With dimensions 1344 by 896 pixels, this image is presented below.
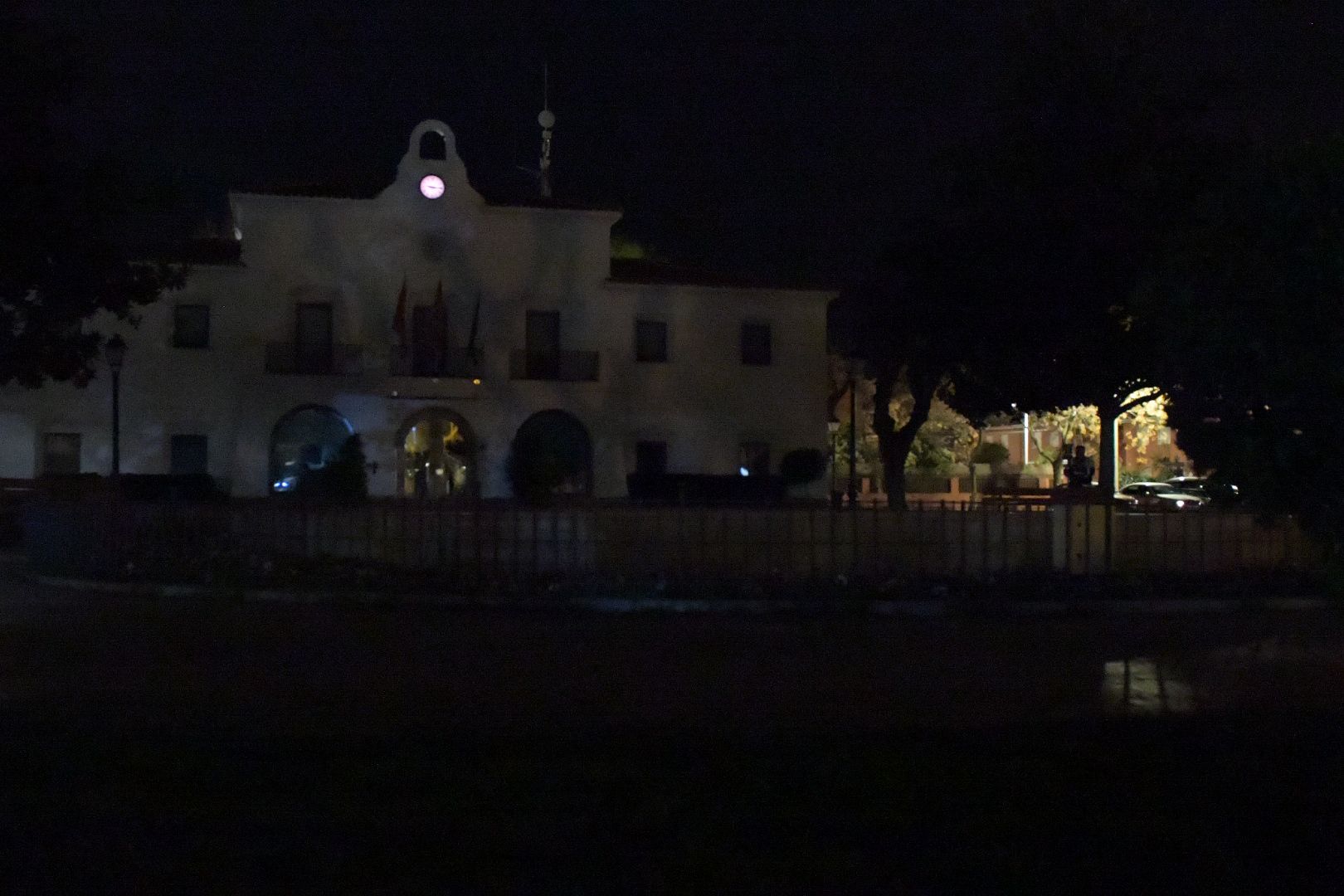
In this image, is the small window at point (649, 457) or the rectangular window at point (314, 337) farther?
the small window at point (649, 457)

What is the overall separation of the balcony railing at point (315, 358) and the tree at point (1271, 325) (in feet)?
95.8

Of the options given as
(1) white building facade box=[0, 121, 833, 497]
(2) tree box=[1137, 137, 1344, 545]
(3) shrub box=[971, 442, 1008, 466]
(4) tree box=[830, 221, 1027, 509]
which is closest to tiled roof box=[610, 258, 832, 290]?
(1) white building facade box=[0, 121, 833, 497]

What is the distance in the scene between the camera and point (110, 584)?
62.3 feet

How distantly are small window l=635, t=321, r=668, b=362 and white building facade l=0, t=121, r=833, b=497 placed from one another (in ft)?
0.14

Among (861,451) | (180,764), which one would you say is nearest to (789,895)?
(180,764)

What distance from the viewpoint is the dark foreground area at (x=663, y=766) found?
6.21 meters

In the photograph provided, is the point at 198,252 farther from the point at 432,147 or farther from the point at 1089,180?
the point at 1089,180

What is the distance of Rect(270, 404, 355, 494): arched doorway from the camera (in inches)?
1414

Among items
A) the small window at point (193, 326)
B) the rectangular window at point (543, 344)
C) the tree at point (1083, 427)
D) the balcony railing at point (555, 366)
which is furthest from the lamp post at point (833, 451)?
the small window at point (193, 326)

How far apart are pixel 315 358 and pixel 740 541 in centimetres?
2110

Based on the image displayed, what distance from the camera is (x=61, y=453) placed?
35.1 m

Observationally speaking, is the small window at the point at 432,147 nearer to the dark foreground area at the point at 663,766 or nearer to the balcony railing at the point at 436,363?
the balcony railing at the point at 436,363

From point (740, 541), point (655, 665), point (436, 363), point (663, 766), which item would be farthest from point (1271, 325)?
point (436, 363)

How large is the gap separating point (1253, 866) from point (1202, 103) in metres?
18.5
